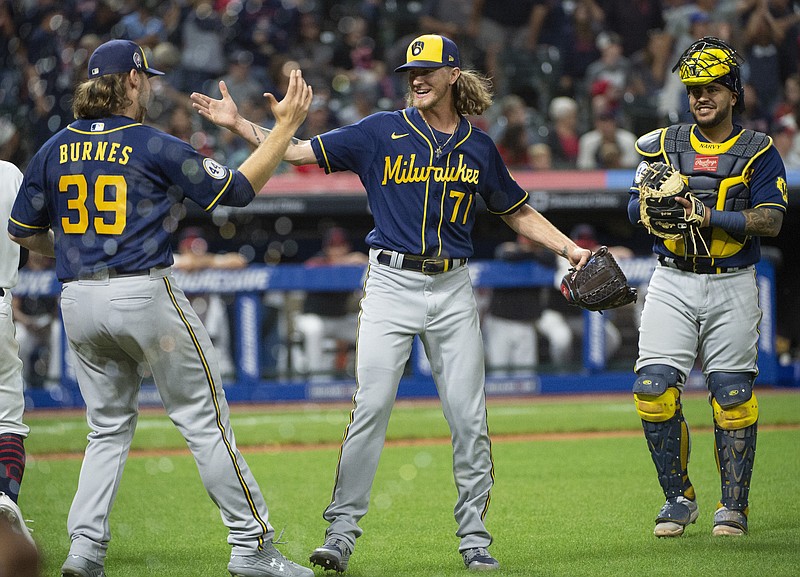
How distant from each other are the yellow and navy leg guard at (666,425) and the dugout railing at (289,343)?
6336 mm

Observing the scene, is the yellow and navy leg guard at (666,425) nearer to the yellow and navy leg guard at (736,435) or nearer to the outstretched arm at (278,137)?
the yellow and navy leg guard at (736,435)

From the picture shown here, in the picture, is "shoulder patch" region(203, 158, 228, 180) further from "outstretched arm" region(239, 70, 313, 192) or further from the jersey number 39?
the jersey number 39

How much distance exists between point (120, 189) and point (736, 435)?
3.07m

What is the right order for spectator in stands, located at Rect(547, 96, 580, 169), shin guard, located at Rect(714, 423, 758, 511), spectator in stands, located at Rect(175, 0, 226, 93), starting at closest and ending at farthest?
shin guard, located at Rect(714, 423, 758, 511) < spectator in stands, located at Rect(547, 96, 580, 169) < spectator in stands, located at Rect(175, 0, 226, 93)

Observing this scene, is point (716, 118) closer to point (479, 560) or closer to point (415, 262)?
point (415, 262)

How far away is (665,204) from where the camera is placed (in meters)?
5.02

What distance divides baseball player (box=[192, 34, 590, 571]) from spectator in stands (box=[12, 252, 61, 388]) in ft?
24.4

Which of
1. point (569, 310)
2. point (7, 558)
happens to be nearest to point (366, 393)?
point (7, 558)

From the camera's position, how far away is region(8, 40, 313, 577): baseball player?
412cm

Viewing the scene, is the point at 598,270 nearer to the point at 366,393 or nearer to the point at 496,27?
the point at 366,393

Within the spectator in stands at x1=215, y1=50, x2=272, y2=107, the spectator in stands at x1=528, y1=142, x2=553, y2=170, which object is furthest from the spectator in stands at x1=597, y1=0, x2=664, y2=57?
the spectator in stands at x1=215, y1=50, x2=272, y2=107

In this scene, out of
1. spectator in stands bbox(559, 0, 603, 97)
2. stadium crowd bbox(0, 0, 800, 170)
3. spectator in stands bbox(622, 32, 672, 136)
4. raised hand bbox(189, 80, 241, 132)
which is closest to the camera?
raised hand bbox(189, 80, 241, 132)

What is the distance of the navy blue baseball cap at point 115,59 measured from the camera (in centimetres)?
420

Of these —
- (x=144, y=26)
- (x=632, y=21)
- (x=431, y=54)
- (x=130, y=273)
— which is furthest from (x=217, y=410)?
(x=632, y=21)
